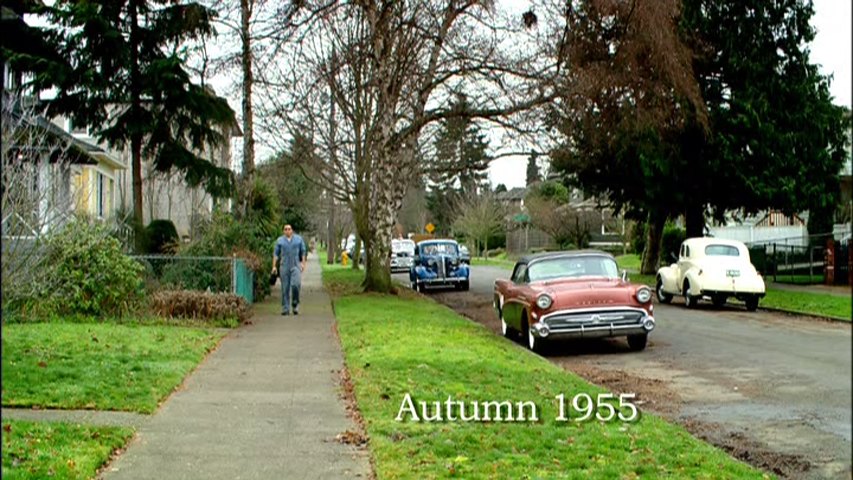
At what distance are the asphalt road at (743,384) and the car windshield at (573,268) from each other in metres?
1.22

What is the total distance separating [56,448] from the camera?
7.23 meters

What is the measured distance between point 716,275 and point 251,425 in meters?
16.6

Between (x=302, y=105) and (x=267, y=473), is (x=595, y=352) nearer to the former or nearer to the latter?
(x=267, y=473)

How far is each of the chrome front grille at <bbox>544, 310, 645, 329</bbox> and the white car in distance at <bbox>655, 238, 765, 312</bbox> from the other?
26.1 feet

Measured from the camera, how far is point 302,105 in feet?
102

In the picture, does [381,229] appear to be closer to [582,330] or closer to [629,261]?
[582,330]

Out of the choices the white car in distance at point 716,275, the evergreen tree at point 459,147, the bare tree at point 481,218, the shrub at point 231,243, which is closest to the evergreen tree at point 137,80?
the shrub at point 231,243

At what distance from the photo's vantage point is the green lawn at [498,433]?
273 inches

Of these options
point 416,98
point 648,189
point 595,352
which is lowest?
point 595,352

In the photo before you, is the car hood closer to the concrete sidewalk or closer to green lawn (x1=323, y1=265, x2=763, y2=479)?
green lawn (x1=323, y1=265, x2=763, y2=479)

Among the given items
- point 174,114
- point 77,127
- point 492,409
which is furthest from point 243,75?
point 492,409

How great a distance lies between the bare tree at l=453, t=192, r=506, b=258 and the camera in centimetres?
7356

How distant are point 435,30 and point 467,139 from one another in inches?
343

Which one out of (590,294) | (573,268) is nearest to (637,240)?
(573,268)
